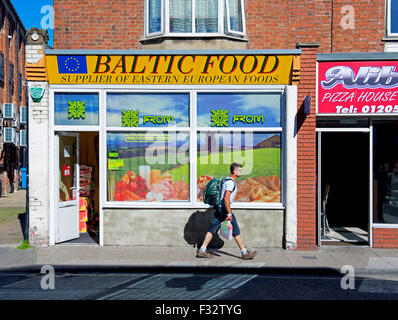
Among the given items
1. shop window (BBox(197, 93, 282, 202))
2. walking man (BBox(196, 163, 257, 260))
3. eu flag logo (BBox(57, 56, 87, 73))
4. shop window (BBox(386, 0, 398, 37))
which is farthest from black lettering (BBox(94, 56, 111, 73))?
shop window (BBox(386, 0, 398, 37))

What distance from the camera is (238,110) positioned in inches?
355

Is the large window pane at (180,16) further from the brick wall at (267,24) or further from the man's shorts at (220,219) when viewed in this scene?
the man's shorts at (220,219)

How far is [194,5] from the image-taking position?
9.27 m

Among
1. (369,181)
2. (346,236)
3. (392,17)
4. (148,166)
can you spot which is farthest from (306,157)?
(392,17)

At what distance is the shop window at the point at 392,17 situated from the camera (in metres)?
9.26

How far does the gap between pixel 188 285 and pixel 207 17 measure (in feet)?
20.4

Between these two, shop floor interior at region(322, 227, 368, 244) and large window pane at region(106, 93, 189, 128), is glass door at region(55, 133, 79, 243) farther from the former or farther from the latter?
shop floor interior at region(322, 227, 368, 244)

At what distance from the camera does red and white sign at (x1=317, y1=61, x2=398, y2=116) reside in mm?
8789

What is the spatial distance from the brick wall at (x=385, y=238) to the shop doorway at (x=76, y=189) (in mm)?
6410

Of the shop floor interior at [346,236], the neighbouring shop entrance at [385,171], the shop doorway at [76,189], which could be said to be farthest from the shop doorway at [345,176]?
the shop doorway at [76,189]
